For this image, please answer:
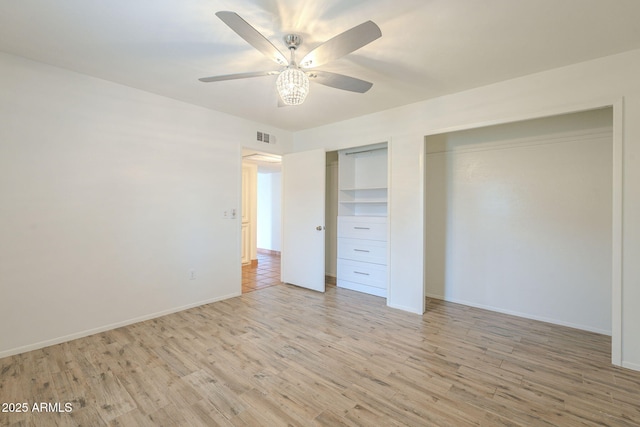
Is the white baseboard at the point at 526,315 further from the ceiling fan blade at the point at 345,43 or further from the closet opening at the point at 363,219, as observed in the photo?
the ceiling fan blade at the point at 345,43

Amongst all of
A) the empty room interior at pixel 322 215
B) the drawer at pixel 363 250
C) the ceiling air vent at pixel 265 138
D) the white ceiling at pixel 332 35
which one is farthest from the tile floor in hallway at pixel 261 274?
the white ceiling at pixel 332 35

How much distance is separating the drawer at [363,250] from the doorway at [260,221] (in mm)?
1266

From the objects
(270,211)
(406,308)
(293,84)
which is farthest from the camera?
(270,211)

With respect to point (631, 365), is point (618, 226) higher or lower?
higher

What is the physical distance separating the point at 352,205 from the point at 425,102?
1922 mm

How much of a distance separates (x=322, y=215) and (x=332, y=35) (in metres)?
2.45

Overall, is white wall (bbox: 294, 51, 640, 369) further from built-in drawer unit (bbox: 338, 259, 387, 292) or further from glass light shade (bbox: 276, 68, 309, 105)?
glass light shade (bbox: 276, 68, 309, 105)

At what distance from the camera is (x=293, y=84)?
1.81 m

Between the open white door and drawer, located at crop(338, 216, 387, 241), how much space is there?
455 millimetres

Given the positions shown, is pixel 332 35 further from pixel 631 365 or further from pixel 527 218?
pixel 631 365

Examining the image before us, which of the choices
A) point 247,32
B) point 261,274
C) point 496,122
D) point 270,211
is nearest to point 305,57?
point 247,32

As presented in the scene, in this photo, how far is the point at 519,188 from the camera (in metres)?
3.23

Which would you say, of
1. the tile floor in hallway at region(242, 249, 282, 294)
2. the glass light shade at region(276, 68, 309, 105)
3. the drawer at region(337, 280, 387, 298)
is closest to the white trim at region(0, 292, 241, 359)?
the tile floor in hallway at region(242, 249, 282, 294)

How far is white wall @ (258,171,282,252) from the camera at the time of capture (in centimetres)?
757
